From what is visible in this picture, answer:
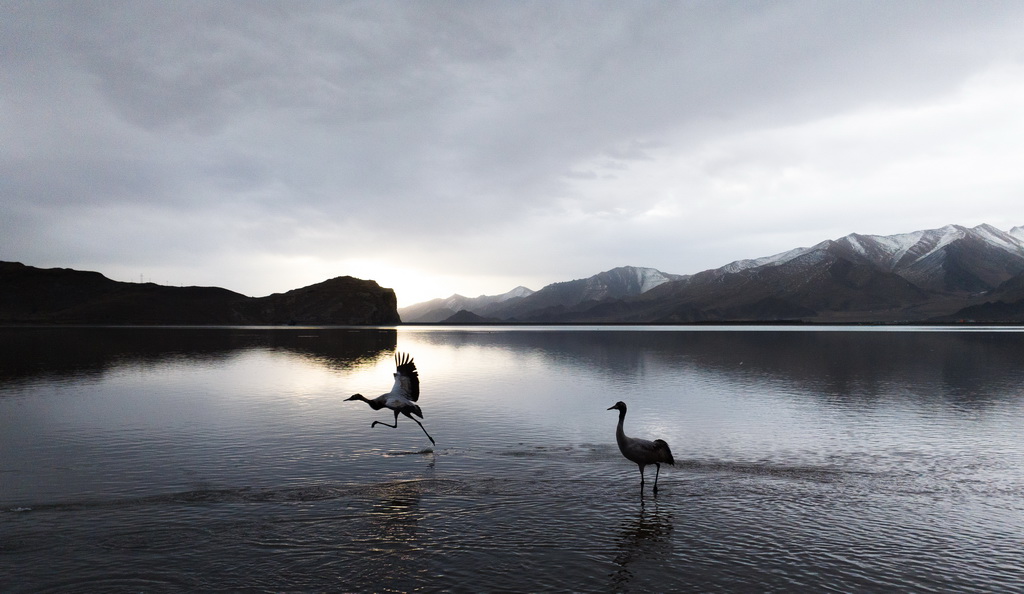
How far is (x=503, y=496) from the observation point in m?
17.9

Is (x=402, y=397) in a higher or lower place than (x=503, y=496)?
higher

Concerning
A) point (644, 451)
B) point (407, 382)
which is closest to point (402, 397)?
point (407, 382)

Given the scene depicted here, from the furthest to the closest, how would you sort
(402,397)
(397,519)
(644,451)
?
(402,397) → (644,451) → (397,519)

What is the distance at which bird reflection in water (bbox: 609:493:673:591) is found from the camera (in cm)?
1284

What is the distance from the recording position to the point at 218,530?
14695 millimetres

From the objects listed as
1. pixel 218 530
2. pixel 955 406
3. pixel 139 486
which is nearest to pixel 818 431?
pixel 955 406

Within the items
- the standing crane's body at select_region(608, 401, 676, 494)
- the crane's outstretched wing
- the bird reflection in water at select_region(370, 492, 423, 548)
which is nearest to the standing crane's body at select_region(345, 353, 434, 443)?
the crane's outstretched wing

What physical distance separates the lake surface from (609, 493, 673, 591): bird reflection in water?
0.06 m

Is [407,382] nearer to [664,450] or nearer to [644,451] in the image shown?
[644,451]

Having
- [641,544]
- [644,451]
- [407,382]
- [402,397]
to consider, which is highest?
[407,382]

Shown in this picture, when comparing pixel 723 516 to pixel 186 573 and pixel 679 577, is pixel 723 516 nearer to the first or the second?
pixel 679 577

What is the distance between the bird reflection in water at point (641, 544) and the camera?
12.8 metres

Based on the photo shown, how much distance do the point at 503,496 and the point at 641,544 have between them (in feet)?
16.0

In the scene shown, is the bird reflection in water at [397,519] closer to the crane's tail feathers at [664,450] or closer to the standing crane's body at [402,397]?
the standing crane's body at [402,397]
